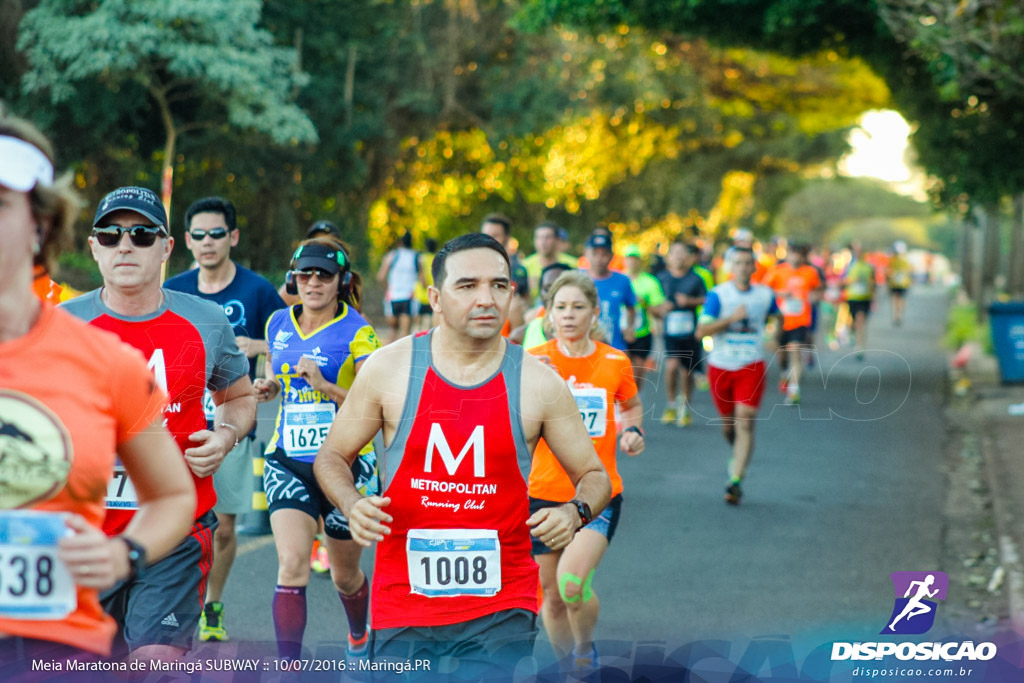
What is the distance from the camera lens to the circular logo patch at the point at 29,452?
2176 mm

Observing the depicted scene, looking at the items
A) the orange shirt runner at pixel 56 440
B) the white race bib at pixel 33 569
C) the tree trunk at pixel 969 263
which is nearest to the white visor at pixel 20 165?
the orange shirt runner at pixel 56 440

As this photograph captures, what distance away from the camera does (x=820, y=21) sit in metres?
15.7

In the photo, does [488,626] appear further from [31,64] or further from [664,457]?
[31,64]

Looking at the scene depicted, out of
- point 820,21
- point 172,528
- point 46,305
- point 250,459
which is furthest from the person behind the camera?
point 820,21

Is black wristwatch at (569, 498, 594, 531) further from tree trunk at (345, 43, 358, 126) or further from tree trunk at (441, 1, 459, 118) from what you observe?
tree trunk at (441, 1, 459, 118)

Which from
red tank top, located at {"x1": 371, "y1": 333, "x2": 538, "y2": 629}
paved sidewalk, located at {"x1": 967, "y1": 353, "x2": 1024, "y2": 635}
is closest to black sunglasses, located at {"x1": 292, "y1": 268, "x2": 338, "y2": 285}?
red tank top, located at {"x1": 371, "y1": 333, "x2": 538, "y2": 629}

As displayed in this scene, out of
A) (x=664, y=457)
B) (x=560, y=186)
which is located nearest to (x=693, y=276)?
(x=664, y=457)

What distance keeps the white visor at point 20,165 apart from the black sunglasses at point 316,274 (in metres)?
3.09

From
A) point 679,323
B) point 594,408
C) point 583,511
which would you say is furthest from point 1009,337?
point 583,511

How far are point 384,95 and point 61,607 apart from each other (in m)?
26.0

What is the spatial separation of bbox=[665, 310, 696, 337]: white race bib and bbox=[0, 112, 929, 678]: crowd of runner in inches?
271

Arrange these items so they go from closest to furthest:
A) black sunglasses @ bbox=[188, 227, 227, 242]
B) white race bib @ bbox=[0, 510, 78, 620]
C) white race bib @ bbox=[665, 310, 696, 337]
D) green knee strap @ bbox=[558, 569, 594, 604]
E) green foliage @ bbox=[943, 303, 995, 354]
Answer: white race bib @ bbox=[0, 510, 78, 620]
green knee strap @ bbox=[558, 569, 594, 604]
black sunglasses @ bbox=[188, 227, 227, 242]
white race bib @ bbox=[665, 310, 696, 337]
green foliage @ bbox=[943, 303, 995, 354]

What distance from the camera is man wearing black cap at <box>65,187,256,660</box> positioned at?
3.90m

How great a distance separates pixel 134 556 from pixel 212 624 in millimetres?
3419
